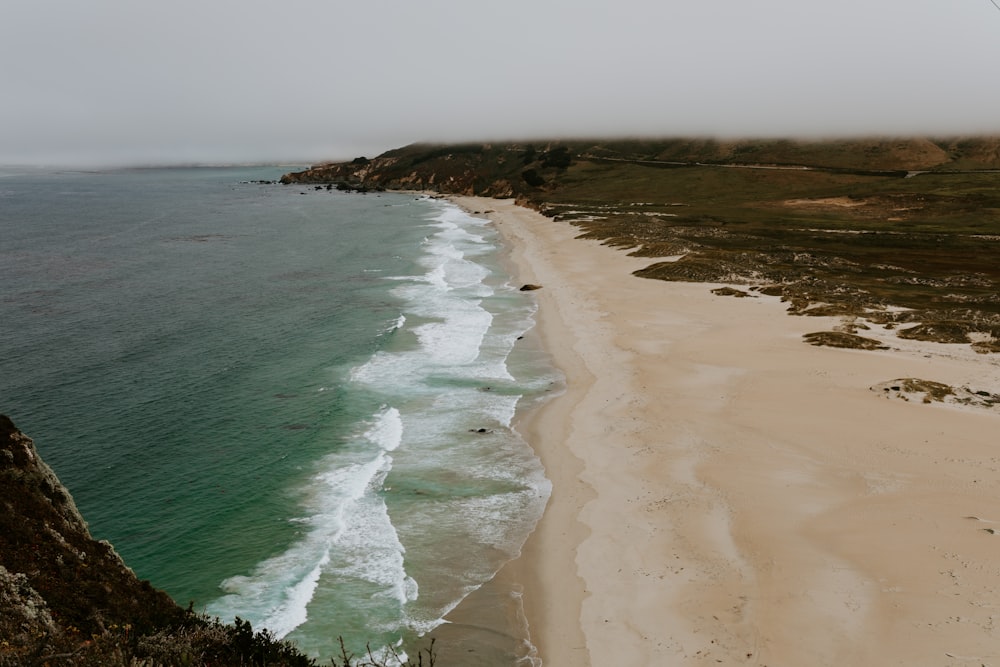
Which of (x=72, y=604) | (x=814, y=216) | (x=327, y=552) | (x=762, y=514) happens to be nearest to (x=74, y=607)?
(x=72, y=604)

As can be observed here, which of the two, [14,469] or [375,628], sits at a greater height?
[14,469]

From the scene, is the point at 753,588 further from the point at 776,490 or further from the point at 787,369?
the point at 787,369

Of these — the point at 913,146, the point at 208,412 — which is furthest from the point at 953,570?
the point at 913,146

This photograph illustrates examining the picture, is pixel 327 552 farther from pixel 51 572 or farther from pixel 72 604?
pixel 72 604

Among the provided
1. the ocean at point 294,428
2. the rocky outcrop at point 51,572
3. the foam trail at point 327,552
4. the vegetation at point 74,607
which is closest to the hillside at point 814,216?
the ocean at point 294,428

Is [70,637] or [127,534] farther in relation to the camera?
[127,534]

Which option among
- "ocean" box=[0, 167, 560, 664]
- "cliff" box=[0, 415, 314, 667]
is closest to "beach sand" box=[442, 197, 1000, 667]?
"ocean" box=[0, 167, 560, 664]
